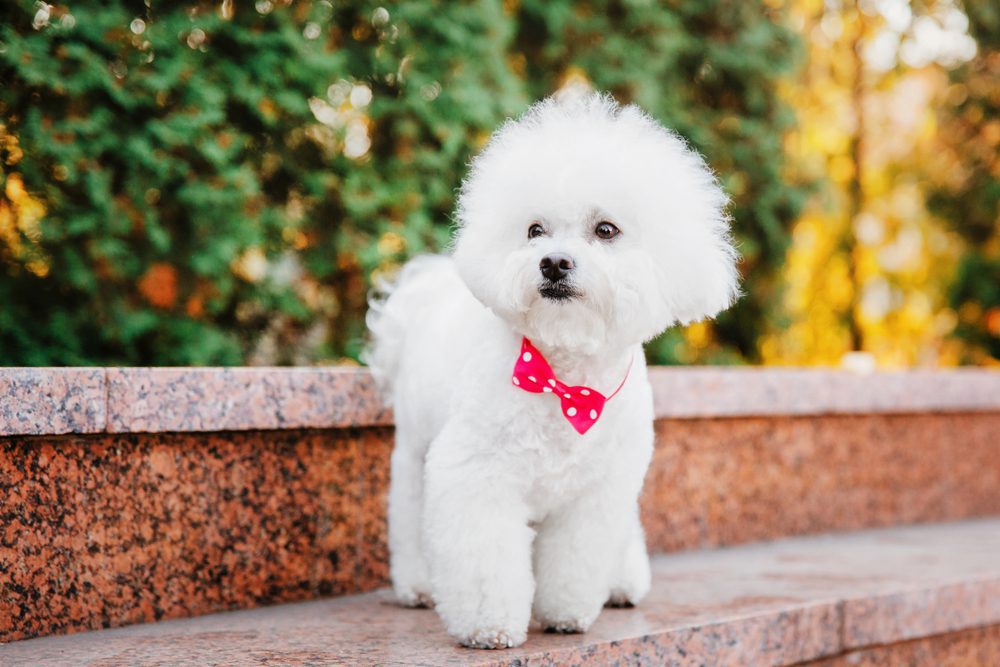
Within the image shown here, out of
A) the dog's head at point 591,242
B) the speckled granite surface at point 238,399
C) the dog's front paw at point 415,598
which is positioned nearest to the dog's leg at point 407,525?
the dog's front paw at point 415,598

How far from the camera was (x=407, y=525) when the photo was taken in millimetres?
3174

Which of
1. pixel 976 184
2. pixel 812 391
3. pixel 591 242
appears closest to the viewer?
pixel 591 242

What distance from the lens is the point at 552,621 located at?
282cm

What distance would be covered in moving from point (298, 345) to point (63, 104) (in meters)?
1.46

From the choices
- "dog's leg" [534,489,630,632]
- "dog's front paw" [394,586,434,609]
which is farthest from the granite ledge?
"dog's leg" [534,489,630,632]

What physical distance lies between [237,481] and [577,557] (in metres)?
1.11

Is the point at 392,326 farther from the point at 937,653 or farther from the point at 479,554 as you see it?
the point at 937,653

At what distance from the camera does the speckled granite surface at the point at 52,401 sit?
2736 millimetres

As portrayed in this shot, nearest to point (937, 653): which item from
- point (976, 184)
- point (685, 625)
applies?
point (685, 625)

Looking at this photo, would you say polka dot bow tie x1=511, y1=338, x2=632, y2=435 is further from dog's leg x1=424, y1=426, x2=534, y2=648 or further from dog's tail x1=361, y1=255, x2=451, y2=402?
dog's tail x1=361, y1=255, x2=451, y2=402

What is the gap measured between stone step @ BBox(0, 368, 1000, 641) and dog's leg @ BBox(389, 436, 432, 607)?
0.99 ft

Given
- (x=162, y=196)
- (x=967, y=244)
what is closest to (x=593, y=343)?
(x=162, y=196)

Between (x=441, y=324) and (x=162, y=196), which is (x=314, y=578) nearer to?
(x=441, y=324)

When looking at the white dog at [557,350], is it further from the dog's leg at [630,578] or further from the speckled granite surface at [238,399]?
the speckled granite surface at [238,399]
